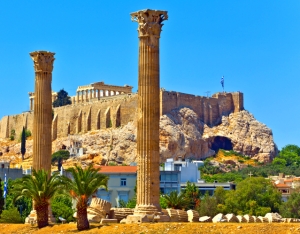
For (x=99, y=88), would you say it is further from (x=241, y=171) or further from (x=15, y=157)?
(x=241, y=171)

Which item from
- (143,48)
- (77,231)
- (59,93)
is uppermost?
(59,93)

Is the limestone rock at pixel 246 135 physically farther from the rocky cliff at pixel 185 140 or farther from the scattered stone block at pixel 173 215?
the scattered stone block at pixel 173 215

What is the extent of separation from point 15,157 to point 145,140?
8825cm

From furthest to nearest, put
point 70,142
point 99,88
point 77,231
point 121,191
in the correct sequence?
1. point 99,88
2. point 70,142
3. point 121,191
4. point 77,231

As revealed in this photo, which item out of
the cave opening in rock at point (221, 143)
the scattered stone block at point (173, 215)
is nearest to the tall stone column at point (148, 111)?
the scattered stone block at point (173, 215)

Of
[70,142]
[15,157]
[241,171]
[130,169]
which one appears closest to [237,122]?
→ [241,171]

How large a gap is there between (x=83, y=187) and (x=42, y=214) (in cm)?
304

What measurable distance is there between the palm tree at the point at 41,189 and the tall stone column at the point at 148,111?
366 cm

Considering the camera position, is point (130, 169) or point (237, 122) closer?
point (130, 169)

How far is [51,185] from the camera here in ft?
110

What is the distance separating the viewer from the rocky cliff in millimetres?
104869

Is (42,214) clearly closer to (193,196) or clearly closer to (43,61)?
(43,61)

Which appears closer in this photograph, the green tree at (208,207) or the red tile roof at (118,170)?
the green tree at (208,207)

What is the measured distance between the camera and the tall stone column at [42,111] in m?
37.2
